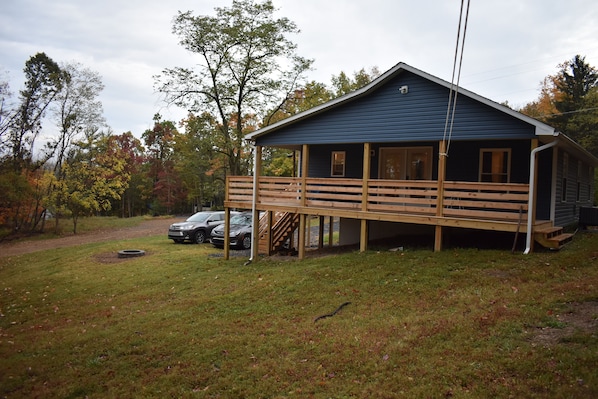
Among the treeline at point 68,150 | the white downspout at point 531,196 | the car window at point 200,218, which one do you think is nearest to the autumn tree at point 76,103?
the treeline at point 68,150

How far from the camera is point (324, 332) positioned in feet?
22.3

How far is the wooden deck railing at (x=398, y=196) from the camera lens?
10.4 m

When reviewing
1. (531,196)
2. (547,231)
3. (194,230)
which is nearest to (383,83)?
(531,196)

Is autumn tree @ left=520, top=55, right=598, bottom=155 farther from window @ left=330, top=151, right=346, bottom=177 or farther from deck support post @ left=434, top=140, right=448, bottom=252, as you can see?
deck support post @ left=434, top=140, right=448, bottom=252

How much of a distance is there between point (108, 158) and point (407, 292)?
87.6ft

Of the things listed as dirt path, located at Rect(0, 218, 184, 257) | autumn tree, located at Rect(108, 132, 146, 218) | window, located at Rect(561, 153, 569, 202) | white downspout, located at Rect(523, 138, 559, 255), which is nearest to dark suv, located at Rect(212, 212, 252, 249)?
dirt path, located at Rect(0, 218, 184, 257)

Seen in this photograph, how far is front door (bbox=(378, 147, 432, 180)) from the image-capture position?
45.8 ft

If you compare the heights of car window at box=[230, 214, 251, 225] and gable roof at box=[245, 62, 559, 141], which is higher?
gable roof at box=[245, 62, 559, 141]

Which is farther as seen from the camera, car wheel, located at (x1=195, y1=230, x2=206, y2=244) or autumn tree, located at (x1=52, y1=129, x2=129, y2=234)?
autumn tree, located at (x1=52, y1=129, x2=129, y2=234)

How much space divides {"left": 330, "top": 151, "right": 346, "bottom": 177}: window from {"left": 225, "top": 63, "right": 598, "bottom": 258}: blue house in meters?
0.04

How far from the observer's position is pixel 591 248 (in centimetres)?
1016

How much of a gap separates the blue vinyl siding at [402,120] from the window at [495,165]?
7.43 feet

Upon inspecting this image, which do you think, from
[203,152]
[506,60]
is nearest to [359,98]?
[203,152]

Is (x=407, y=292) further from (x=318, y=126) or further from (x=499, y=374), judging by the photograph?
(x=318, y=126)
